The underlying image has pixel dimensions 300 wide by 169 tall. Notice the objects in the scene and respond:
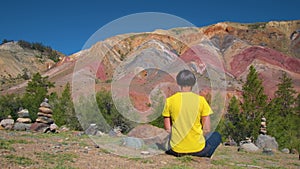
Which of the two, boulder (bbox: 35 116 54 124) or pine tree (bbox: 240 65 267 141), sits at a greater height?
pine tree (bbox: 240 65 267 141)

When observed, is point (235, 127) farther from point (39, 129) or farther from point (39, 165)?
point (39, 165)

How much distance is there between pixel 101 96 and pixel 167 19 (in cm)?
1641

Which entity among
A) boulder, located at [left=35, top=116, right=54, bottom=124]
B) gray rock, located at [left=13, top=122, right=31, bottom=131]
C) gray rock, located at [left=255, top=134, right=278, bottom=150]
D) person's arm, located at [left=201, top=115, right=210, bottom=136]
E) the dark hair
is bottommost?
gray rock, located at [left=255, top=134, right=278, bottom=150]

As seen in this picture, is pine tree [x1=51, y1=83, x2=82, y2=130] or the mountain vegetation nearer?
the mountain vegetation

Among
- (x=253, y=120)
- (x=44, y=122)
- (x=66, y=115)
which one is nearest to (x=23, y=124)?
(x=44, y=122)

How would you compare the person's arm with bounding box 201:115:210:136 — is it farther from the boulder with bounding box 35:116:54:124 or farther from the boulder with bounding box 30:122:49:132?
the boulder with bounding box 35:116:54:124

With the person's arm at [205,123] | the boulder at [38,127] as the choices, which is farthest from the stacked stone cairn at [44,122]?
the person's arm at [205,123]

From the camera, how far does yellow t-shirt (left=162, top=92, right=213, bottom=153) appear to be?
19.7 feet

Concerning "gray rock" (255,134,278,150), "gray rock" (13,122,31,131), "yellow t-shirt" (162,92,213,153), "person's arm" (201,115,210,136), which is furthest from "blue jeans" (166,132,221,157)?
"gray rock" (255,134,278,150)

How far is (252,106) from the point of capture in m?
24.8

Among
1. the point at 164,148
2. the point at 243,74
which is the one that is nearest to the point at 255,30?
the point at 243,74

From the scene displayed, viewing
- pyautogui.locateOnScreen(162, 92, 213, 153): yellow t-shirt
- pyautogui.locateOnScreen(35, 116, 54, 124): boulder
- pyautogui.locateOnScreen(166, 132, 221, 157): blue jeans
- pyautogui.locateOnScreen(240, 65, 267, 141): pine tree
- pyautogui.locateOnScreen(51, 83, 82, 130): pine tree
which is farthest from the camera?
pyautogui.locateOnScreen(51, 83, 82, 130): pine tree

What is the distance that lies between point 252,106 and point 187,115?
20.2m

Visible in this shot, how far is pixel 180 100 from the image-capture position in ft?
19.9
